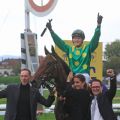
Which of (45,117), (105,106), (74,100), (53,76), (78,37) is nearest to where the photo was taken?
(105,106)

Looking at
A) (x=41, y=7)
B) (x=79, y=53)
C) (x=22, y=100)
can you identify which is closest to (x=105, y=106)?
(x=22, y=100)

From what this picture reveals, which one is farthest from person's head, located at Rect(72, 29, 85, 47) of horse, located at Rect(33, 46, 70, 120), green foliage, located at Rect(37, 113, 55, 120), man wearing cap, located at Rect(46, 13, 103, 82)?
green foliage, located at Rect(37, 113, 55, 120)

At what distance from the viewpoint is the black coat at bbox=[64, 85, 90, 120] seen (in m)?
7.33

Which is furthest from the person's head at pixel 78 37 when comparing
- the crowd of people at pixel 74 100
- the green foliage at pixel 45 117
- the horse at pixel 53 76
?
the green foliage at pixel 45 117

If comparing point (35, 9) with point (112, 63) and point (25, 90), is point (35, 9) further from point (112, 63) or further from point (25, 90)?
point (112, 63)

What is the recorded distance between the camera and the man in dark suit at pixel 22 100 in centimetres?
737

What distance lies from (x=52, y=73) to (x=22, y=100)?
3.39 ft

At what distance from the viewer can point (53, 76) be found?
8.27 m

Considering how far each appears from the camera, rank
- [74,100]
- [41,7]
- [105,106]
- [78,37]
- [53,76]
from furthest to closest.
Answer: [41,7], [78,37], [53,76], [74,100], [105,106]

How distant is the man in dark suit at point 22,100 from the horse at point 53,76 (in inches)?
20.0

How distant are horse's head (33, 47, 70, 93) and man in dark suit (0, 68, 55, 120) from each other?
0.56 metres

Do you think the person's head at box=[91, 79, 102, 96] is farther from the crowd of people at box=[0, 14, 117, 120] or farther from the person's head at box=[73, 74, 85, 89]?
the person's head at box=[73, 74, 85, 89]

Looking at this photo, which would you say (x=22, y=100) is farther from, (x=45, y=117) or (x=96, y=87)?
(x=45, y=117)

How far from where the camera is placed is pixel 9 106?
24.4 ft
